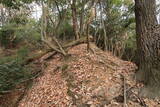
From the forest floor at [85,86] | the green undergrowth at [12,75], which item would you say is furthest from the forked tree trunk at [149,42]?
the green undergrowth at [12,75]

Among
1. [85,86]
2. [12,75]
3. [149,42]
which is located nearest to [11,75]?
[12,75]

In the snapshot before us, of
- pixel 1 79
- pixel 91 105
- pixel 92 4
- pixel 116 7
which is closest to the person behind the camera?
pixel 91 105

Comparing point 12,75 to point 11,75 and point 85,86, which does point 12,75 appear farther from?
point 85,86

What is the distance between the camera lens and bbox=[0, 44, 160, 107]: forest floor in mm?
4535

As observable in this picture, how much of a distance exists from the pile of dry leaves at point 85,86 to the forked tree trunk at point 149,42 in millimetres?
407

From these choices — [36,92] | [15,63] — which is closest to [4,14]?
[15,63]

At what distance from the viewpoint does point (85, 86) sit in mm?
5129

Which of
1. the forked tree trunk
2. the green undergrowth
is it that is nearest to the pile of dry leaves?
the forked tree trunk

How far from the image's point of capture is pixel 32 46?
38.6 feet

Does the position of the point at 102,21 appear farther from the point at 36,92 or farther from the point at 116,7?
the point at 36,92

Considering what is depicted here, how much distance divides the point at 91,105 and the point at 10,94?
3610 millimetres

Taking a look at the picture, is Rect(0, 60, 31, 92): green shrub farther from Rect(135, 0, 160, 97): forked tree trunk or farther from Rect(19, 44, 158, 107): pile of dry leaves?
Rect(135, 0, 160, 97): forked tree trunk

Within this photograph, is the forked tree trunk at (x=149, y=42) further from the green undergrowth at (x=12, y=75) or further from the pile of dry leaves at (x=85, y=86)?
the green undergrowth at (x=12, y=75)

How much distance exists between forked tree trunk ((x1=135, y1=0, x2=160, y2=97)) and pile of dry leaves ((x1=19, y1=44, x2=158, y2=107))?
41cm
